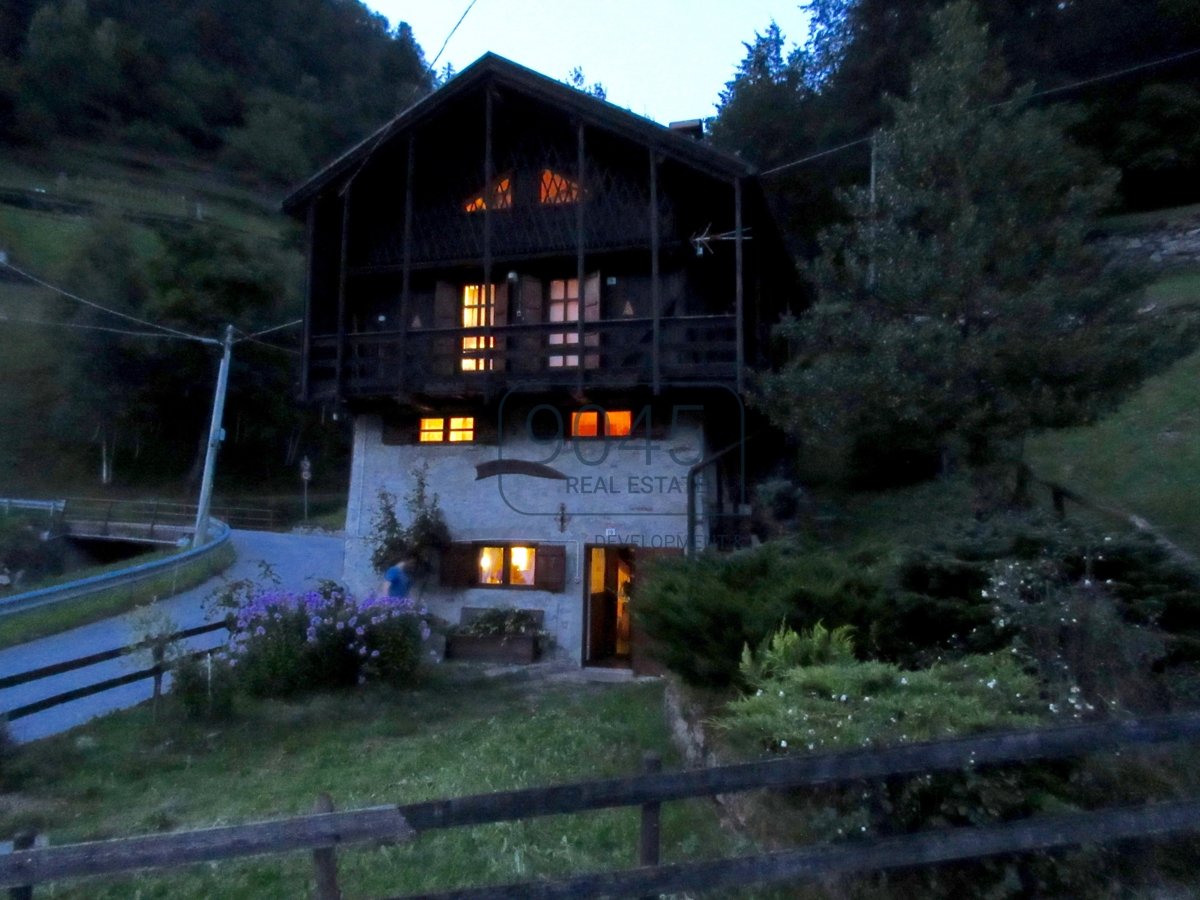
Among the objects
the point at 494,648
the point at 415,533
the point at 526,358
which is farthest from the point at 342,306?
the point at 494,648

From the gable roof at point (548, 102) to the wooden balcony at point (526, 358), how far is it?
7.77 feet

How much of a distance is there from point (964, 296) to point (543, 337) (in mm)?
6513

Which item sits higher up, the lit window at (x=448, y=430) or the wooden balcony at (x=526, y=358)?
the wooden balcony at (x=526, y=358)

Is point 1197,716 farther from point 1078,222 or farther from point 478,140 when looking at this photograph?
point 478,140

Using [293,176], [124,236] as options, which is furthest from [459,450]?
[124,236]

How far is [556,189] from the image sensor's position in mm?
17062

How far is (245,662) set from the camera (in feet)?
39.7

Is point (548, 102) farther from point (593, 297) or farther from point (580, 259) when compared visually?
point (593, 297)

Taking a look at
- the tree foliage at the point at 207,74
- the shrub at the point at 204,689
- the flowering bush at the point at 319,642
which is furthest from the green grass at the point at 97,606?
the tree foliage at the point at 207,74

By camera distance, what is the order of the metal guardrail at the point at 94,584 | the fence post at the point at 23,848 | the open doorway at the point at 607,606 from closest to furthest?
the fence post at the point at 23,848
the open doorway at the point at 607,606
the metal guardrail at the point at 94,584

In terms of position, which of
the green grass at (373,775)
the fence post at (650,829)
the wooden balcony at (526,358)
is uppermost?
the wooden balcony at (526,358)

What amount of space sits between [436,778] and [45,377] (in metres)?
45.0

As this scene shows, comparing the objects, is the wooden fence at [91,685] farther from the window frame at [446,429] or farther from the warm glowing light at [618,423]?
the warm glowing light at [618,423]

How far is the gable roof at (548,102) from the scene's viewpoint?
49.5 ft
